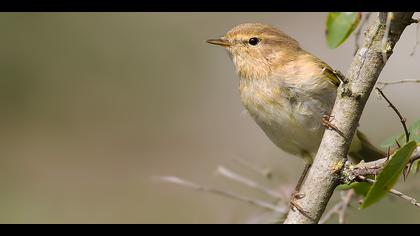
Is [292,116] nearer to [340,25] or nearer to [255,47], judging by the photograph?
[255,47]

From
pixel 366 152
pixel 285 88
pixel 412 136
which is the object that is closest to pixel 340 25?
pixel 412 136

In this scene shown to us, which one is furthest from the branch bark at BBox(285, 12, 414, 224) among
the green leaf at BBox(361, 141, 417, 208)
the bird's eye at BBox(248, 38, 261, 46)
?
the bird's eye at BBox(248, 38, 261, 46)

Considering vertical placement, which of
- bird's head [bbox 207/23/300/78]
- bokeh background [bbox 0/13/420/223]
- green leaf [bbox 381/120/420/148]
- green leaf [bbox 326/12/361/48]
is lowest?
green leaf [bbox 381/120/420/148]

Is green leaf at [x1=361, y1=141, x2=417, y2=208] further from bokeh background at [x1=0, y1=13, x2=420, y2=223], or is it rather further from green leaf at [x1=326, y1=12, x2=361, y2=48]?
bokeh background at [x1=0, y1=13, x2=420, y2=223]

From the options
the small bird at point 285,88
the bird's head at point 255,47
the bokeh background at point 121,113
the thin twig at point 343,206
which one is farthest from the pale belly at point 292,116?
the bokeh background at point 121,113

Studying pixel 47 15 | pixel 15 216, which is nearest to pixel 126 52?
pixel 47 15

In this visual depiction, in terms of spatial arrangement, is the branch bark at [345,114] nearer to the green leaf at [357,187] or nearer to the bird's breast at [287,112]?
the green leaf at [357,187]
